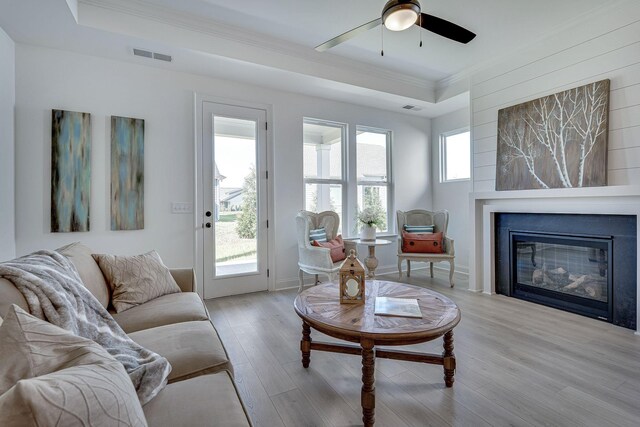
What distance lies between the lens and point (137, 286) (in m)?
2.00

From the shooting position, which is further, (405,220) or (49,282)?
(405,220)

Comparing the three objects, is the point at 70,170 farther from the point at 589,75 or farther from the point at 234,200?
the point at 589,75

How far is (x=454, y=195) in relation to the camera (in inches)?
196

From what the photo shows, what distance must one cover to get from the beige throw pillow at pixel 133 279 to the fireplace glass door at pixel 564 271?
142 inches

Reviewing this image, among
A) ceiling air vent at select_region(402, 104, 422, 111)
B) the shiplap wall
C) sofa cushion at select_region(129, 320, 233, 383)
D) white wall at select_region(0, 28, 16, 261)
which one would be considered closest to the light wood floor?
sofa cushion at select_region(129, 320, 233, 383)

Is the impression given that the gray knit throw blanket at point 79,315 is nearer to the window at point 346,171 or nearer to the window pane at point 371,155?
the window at point 346,171

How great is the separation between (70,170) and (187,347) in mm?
2548

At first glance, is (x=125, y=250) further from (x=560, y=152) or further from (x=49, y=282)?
(x=560, y=152)

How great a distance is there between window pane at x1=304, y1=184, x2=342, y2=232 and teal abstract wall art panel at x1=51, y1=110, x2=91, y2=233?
2457 millimetres

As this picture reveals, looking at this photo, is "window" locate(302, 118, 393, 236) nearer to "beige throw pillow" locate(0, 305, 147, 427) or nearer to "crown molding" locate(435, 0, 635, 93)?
"crown molding" locate(435, 0, 635, 93)

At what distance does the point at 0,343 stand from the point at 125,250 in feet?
9.09

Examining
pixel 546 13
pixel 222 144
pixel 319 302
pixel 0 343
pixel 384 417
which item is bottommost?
pixel 384 417

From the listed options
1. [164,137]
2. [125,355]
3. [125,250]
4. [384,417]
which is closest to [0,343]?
[125,355]

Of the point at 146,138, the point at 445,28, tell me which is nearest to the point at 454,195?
the point at 445,28
